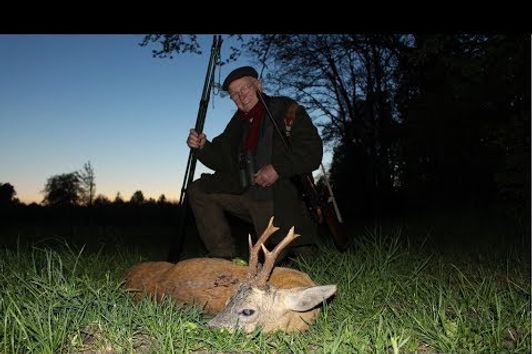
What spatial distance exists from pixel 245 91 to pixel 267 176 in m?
1.06

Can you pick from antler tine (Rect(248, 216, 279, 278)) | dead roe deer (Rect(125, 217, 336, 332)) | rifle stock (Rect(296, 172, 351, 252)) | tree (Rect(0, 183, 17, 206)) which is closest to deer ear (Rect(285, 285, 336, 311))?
dead roe deer (Rect(125, 217, 336, 332))

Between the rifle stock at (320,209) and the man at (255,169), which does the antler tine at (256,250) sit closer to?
the man at (255,169)

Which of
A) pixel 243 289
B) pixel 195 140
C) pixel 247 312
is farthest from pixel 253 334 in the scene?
pixel 195 140

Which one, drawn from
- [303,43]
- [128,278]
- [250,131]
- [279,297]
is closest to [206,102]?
[250,131]

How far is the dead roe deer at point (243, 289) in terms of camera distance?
11.6 ft

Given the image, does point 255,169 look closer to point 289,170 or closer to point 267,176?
point 267,176

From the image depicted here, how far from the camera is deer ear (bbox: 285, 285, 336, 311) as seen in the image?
3.50m

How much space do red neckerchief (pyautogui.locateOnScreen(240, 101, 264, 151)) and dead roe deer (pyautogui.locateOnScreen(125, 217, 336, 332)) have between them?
170 cm

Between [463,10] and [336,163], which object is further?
[336,163]

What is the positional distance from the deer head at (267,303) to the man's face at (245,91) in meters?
2.44

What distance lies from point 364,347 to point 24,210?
2335cm

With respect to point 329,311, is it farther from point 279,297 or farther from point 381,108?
point 381,108

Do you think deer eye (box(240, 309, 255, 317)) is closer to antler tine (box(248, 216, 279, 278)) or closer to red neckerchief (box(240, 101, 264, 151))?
antler tine (box(248, 216, 279, 278))

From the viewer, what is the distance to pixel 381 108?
23.1 meters
